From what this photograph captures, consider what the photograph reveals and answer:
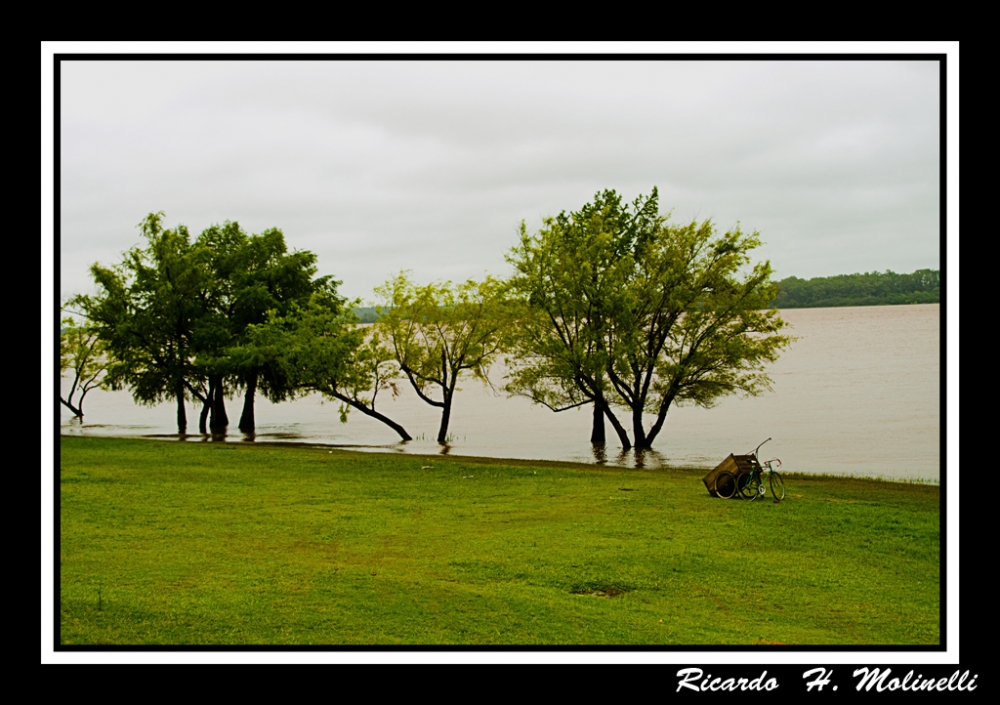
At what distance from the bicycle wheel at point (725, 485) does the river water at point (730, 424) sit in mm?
4429

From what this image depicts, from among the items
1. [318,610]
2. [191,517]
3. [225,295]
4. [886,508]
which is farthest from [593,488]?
[225,295]

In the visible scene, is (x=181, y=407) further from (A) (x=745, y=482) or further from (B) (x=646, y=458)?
(A) (x=745, y=482)

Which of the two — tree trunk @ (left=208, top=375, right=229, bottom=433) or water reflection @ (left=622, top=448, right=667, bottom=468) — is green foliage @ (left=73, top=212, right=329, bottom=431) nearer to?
tree trunk @ (left=208, top=375, right=229, bottom=433)

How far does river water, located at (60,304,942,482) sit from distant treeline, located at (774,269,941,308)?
147 cm

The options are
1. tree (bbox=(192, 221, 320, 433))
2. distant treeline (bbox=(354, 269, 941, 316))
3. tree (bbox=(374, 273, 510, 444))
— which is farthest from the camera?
tree (bbox=(192, 221, 320, 433))

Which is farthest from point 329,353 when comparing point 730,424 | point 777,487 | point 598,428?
point 730,424

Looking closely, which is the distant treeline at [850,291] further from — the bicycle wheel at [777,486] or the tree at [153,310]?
the tree at [153,310]

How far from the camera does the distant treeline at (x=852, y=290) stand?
87.9 feet

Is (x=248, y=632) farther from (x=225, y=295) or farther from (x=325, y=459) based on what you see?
(x=225, y=295)

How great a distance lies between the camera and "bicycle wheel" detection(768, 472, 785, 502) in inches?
727

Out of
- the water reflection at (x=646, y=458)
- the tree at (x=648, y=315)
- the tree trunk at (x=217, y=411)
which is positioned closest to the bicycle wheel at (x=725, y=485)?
the water reflection at (x=646, y=458)

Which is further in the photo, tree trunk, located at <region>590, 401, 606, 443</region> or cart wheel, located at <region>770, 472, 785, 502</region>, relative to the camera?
tree trunk, located at <region>590, 401, 606, 443</region>

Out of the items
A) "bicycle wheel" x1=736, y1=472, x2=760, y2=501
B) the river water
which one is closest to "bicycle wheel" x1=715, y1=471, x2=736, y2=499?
"bicycle wheel" x1=736, y1=472, x2=760, y2=501
